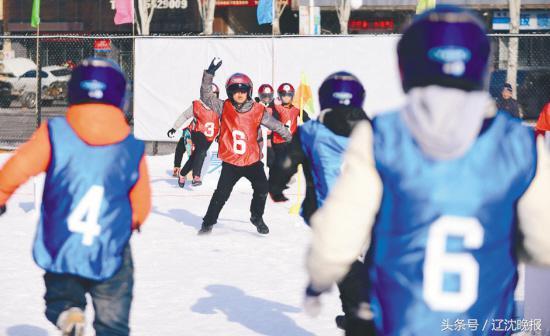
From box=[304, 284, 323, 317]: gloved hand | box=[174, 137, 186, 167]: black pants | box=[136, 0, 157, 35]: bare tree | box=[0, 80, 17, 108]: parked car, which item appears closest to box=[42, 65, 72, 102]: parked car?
box=[0, 80, 17, 108]: parked car

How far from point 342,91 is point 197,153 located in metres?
9.08

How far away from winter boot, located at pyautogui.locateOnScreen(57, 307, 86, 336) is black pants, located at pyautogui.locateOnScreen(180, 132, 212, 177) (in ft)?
32.0

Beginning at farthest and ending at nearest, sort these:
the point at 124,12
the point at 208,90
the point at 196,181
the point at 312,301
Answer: the point at 124,12 → the point at 196,181 → the point at 208,90 → the point at 312,301

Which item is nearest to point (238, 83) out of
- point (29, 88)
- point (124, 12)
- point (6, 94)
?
point (124, 12)

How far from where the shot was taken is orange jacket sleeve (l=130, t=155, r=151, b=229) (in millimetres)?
4078

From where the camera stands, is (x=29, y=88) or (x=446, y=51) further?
(x=29, y=88)

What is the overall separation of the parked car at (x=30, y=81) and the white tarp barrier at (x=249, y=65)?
997cm

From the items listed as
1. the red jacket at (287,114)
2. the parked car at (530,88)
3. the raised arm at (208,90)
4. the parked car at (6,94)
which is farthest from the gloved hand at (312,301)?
the parked car at (6,94)

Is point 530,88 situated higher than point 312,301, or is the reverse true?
point 530,88

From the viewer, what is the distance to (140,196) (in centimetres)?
411

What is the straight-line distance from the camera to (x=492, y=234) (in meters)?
2.44

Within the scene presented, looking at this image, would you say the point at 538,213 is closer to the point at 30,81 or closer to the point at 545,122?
the point at 545,122

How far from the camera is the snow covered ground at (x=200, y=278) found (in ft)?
19.9

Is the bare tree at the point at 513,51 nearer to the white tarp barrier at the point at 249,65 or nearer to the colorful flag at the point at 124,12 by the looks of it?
the white tarp barrier at the point at 249,65
